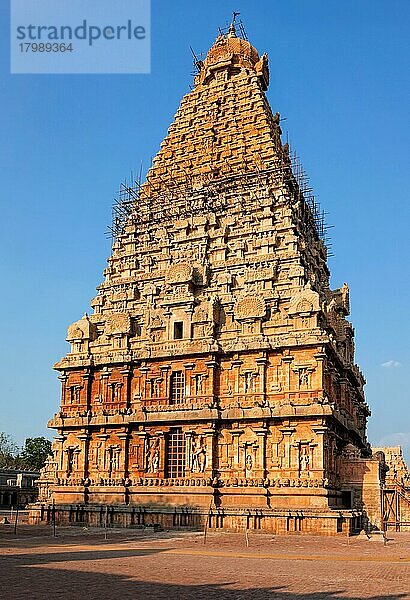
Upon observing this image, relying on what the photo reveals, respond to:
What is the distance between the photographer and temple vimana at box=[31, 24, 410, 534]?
4119 centimetres

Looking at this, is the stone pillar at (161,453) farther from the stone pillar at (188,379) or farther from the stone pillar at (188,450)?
the stone pillar at (188,379)

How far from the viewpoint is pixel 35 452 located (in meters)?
108

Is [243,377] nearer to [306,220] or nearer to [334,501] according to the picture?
[334,501]

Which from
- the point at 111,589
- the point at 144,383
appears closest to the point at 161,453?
the point at 144,383

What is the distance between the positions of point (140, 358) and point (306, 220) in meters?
18.4

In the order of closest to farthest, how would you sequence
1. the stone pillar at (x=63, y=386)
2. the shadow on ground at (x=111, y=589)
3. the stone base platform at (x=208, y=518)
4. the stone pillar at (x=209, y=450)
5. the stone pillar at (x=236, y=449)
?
the shadow on ground at (x=111, y=589)
the stone base platform at (x=208, y=518)
the stone pillar at (x=236, y=449)
the stone pillar at (x=209, y=450)
the stone pillar at (x=63, y=386)

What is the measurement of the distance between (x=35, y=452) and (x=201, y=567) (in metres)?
90.0

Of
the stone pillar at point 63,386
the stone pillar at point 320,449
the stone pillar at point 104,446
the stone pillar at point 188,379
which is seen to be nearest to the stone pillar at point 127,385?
the stone pillar at point 104,446

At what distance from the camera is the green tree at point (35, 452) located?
107 meters

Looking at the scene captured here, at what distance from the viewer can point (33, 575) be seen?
21.0 meters

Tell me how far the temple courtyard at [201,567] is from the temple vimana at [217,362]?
4.74m

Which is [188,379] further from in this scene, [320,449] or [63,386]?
[63,386]

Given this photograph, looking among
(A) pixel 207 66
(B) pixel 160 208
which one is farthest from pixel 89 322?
(A) pixel 207 66

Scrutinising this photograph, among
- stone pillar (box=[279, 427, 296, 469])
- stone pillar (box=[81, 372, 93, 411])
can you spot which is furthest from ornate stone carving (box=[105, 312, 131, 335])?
stone pillar (box=[279, 427, 296, 469])
